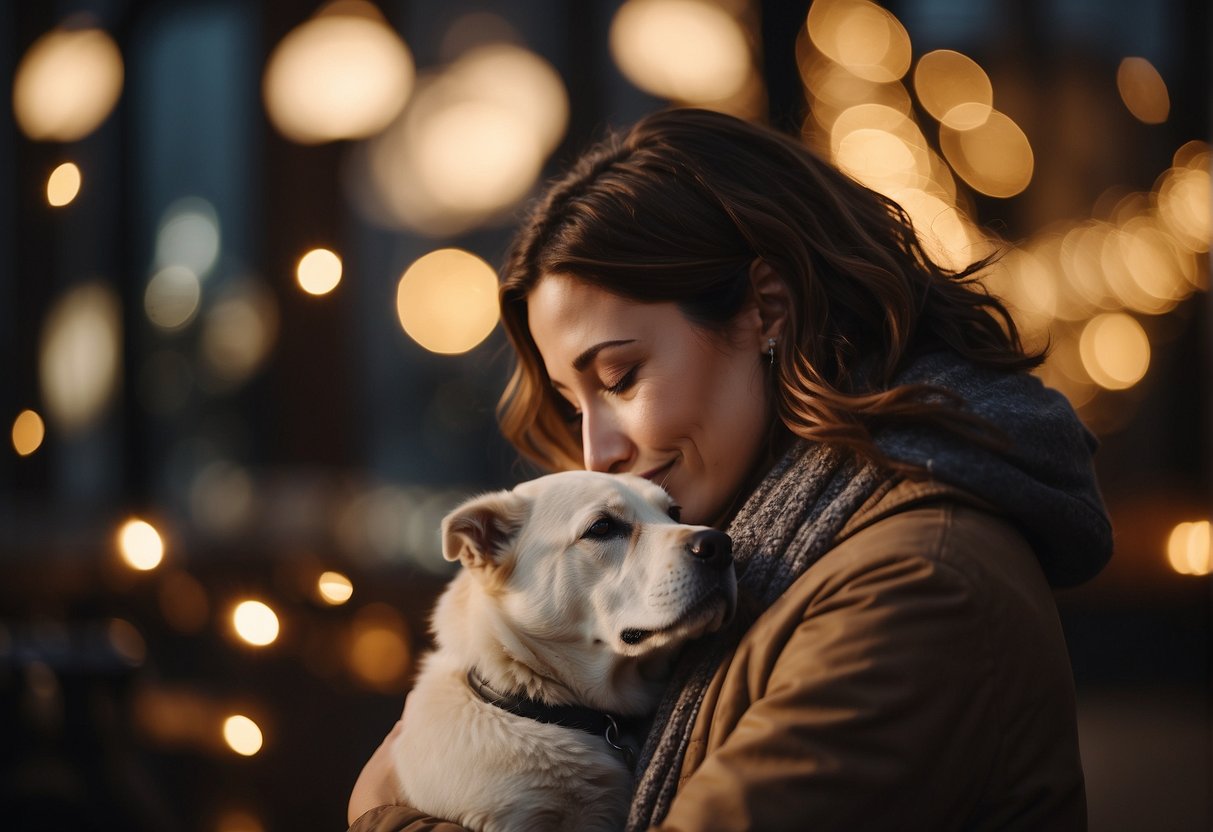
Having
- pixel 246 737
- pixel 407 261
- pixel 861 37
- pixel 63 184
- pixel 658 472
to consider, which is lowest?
pixel 246 737

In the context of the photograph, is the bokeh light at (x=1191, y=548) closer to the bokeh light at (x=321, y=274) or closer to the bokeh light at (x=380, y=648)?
the bokeh light at (x=380, y=648)

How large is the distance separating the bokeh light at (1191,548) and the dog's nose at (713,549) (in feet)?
15.3

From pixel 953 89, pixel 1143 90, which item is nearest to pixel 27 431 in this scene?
pixel 953 89

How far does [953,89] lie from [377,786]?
5088 mm

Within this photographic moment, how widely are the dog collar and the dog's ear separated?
24 cm

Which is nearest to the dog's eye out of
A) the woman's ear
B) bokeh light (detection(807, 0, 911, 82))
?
the woman's ear

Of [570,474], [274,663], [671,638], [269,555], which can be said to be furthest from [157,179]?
[671,638]

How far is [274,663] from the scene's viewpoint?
180 inches

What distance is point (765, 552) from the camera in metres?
1.50

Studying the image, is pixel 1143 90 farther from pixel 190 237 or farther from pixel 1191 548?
pixel 190 237

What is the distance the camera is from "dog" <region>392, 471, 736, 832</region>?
5.14ft

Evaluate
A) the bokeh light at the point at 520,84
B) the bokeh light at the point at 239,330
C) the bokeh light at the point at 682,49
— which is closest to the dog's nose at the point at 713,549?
the bokeh light at the point at 682,49

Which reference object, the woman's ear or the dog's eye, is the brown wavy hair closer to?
the woman's ear

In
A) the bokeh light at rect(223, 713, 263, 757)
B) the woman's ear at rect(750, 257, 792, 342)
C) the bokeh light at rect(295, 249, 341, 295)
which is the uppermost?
the woman's ear at rect(750, 257, 792, 342)
